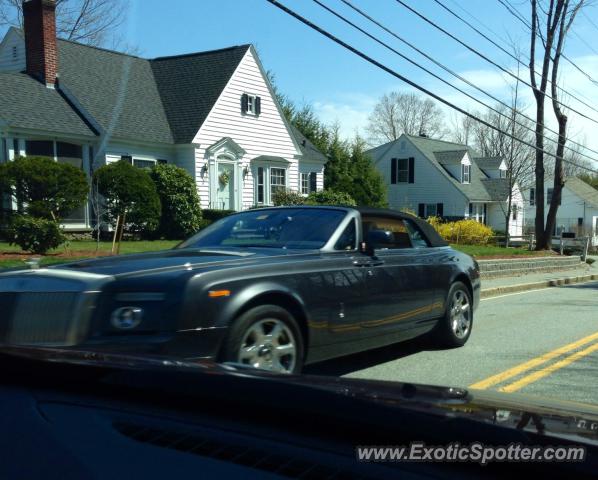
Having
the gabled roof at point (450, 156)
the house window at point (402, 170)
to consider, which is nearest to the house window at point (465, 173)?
the gabled roof at point (450, 156)

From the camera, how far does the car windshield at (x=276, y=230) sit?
619 cm

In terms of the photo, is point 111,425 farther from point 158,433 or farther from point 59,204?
point 59,204

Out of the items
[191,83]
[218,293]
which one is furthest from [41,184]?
[218,293]

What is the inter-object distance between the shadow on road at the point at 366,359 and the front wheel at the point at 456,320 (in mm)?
260

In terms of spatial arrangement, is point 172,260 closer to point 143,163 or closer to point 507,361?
point 507,361

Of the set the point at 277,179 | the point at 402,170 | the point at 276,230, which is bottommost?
the point at 276,230

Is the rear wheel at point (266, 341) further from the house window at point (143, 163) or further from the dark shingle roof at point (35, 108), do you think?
the house window at point (143, 163)

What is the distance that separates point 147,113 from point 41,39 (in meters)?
4.45

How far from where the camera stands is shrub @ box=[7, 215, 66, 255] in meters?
12.7

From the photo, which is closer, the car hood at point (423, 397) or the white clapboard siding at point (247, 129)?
the car hood at point (423, 397)

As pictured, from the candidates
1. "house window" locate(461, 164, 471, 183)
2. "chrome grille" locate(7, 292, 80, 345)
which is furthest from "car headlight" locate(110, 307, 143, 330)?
"house window" locate(461, 164, 471, 183)

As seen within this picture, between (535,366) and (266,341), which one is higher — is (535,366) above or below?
below

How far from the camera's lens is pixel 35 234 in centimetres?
1274

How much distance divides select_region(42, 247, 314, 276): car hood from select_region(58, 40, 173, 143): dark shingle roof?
17.2m
